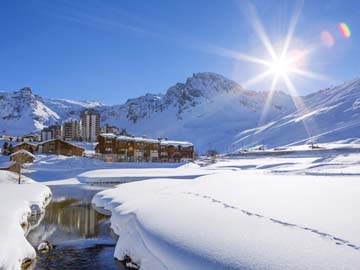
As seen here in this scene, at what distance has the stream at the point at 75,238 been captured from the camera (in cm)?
1453

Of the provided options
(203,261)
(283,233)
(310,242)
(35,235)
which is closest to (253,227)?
(283,233)

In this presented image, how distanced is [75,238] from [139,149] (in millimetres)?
79946

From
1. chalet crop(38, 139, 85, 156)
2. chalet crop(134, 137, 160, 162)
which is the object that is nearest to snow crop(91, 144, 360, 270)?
chalet crop(38, 139, 85, 156)

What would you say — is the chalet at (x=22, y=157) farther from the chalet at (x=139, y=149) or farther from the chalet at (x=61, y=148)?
the chalet at (x=139, y=149)

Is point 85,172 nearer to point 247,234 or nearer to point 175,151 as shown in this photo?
point 175,151

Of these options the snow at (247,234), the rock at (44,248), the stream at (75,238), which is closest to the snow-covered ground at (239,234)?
the snow at (247,234)

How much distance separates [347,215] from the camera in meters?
14.1

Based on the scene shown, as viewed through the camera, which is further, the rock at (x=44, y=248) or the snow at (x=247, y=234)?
the rock at (x=44, y=248)

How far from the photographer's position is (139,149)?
9925 cm

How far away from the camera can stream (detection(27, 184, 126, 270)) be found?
14.5m

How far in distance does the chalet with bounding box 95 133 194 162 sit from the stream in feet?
204

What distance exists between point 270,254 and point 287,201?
10336 millimetres

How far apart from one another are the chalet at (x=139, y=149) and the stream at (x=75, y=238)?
62137 mm

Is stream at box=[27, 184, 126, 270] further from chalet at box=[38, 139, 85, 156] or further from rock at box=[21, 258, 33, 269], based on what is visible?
chalet at box=[38, 139, 85, 156]
